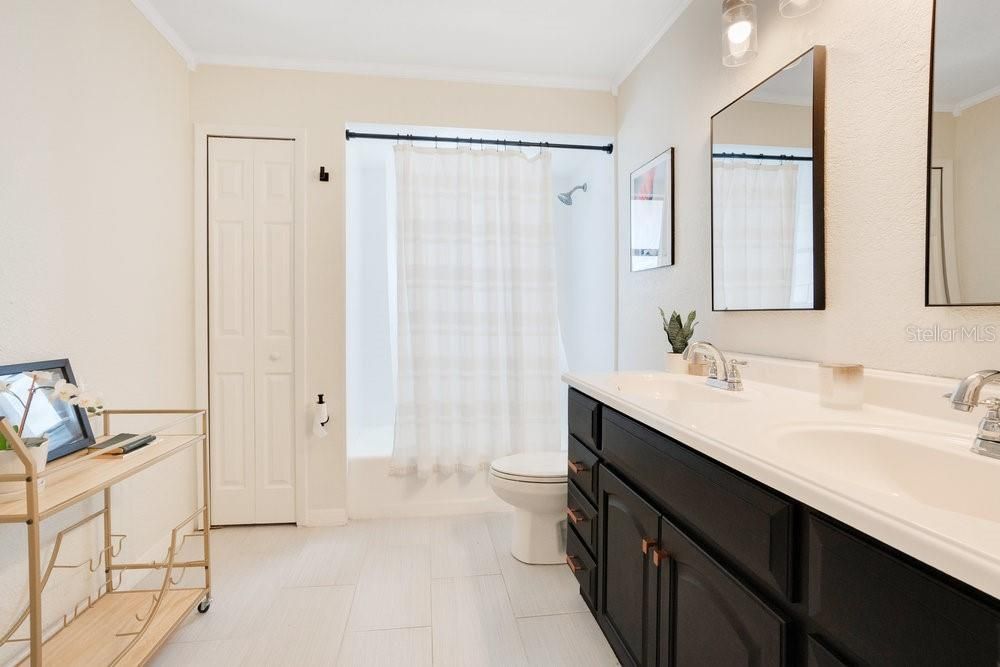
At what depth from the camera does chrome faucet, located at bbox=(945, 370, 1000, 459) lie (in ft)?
2.64

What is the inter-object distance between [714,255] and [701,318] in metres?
0.27

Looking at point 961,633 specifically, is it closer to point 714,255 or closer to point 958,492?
point 958,492

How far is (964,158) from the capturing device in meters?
1.05

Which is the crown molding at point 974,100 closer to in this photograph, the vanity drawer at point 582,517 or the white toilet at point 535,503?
the vanity drawer at point 582,517

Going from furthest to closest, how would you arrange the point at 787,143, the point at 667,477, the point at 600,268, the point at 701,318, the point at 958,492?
the point at 600,268 → the point at 701,318 → the point at 787,143 → the point at 667,477 → the point at 958,492

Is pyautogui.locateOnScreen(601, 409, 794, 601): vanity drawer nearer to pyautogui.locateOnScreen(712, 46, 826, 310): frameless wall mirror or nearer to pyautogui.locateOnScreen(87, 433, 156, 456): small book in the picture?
pyautogui.locateOnScreen(712, 46, 826, 310): frameless wall mirror

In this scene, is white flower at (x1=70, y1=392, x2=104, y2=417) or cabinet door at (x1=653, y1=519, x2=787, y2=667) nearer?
cabinet door at (x1=653, y1=519, x2=787, y2=667)

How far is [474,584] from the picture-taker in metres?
2.08

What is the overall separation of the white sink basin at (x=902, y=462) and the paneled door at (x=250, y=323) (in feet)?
7.80

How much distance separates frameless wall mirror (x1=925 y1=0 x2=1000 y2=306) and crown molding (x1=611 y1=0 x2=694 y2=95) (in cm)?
127

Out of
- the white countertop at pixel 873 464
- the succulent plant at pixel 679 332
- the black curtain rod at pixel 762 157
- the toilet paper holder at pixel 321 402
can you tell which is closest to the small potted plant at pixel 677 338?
the succulent plant at pixel 679 332

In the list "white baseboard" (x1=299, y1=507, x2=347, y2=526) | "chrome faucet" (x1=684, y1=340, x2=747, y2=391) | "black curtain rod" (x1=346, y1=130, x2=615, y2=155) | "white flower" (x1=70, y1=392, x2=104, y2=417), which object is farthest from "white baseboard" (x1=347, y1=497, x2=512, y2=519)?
"black curtain rod" (x1=346, y1=130, x2=615, y2=155)

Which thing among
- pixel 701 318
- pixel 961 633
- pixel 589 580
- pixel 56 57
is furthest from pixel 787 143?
pixel 56 57

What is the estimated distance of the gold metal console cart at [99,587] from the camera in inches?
44.1
